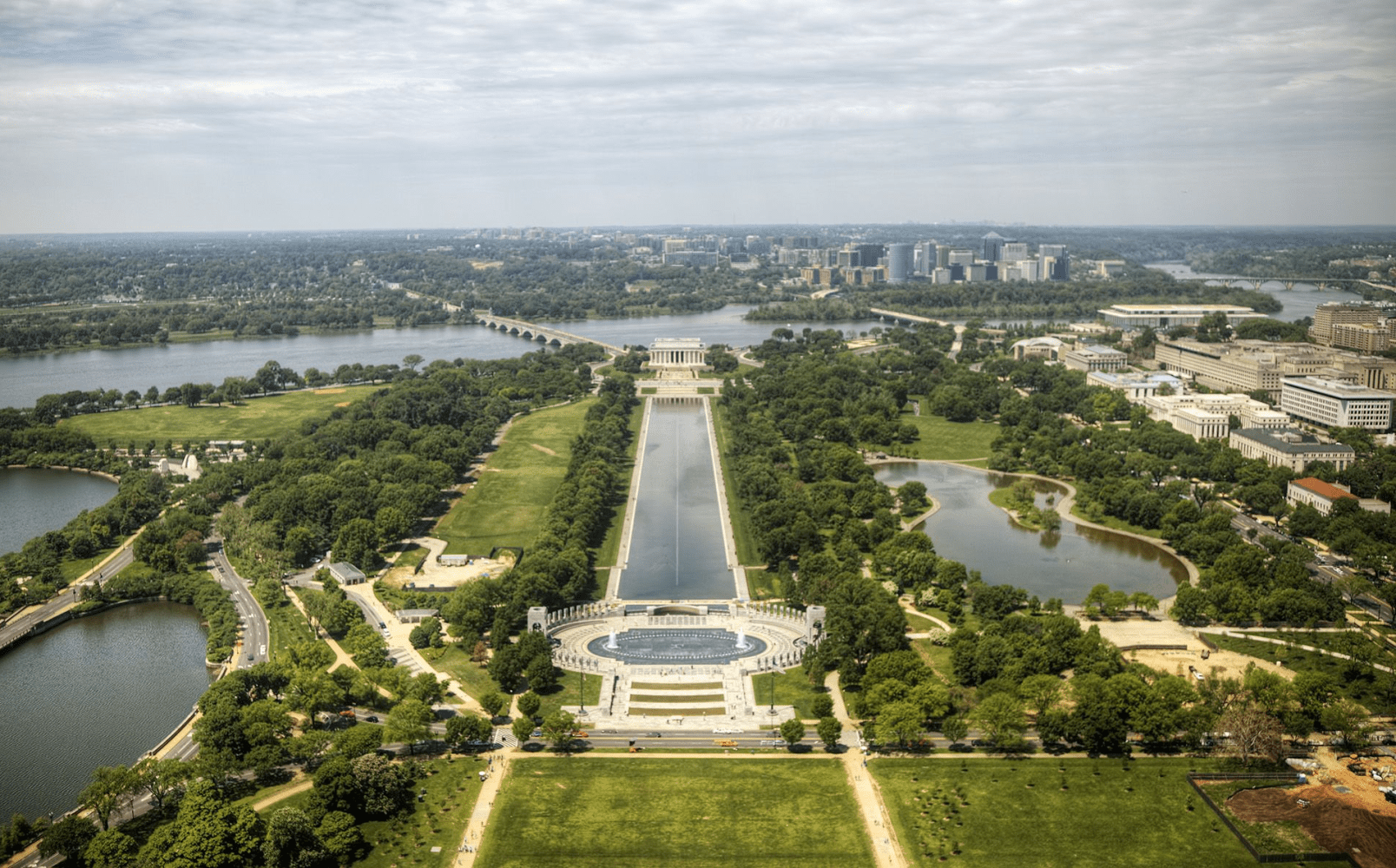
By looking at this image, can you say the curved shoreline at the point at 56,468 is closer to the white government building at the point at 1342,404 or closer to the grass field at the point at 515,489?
the grass field at the point at 515,489

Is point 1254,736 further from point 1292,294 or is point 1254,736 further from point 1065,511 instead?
point 1292,294

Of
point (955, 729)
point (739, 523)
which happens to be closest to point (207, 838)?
point (955, 729)

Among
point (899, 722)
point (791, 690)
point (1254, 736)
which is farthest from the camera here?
point (791, 690)

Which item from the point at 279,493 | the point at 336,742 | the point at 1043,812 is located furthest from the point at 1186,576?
the point at 279,493

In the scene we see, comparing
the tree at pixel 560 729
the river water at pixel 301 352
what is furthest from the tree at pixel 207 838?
the river water at pixel 301 352

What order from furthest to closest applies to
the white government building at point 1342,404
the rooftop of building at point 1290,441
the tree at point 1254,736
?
the white government building at point 1342,404, the rooftop of building at point 1290,441, the tree at point 1254,736

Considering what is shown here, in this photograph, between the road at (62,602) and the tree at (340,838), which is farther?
the road at (62,602)

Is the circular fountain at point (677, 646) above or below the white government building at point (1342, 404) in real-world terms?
below

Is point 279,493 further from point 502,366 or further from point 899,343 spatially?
point 899,343
